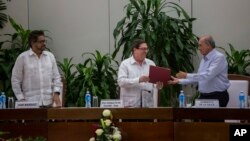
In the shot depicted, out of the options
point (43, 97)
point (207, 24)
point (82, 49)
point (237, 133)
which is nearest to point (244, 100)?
point (237, 133)

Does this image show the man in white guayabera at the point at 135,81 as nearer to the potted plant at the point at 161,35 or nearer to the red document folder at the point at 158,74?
the red document folder at the point at 158,74

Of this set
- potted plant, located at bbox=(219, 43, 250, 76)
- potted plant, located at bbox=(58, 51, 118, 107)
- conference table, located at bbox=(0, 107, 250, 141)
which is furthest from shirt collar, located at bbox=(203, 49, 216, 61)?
potted plant, located at bbox=(58, 51, 118, 107)

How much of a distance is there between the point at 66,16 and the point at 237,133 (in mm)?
3956

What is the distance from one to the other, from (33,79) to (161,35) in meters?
2.08

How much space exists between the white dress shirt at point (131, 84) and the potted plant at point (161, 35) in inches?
50.9

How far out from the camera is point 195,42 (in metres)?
6.90

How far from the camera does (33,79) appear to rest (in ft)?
17.5

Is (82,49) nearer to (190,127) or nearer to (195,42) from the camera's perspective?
(195,42)

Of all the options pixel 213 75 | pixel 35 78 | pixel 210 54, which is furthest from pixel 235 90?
pixel 35 78

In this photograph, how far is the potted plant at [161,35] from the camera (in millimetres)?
6641

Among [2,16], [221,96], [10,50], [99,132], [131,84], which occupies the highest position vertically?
[2,16]

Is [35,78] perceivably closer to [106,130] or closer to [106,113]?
[106,113]

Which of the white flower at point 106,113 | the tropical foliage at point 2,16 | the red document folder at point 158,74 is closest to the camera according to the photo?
the white flower at point 106,113

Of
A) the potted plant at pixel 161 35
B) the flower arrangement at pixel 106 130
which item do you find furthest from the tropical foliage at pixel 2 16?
the flower arrangement at pixel 106 130
